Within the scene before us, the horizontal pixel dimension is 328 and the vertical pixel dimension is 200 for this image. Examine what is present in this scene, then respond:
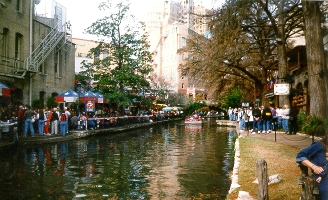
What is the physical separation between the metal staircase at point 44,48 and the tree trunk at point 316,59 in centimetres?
2098

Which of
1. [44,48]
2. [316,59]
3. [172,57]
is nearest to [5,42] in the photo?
[44,48]

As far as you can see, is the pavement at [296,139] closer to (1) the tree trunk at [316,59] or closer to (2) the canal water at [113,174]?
(1) the tree trunk at [316,59]

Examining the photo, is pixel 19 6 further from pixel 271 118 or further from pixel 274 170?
pixel 274 170

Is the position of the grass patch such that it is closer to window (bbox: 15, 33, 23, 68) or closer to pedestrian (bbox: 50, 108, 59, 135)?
pedestrian (bbox: 50, 108, 59, 135)

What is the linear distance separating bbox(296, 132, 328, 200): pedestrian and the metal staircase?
82.8 ft

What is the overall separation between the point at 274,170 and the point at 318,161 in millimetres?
5043

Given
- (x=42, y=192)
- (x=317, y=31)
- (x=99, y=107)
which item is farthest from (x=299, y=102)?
(x=99, y=107)

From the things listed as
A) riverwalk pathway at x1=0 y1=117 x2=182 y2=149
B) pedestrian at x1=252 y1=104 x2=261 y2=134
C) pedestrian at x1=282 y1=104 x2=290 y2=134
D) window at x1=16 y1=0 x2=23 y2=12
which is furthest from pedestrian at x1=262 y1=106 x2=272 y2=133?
window at x1=16 y1=0 x2=23 y2=12

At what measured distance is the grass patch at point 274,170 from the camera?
7.79m

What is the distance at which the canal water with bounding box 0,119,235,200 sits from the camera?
9.22 m

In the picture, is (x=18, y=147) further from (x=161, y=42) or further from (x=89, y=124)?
(x=161, y=42)

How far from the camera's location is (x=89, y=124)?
29062 mm

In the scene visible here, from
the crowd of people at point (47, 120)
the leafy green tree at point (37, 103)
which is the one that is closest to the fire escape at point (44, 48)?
the leafy green tree at point (37, 103)

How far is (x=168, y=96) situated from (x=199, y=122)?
117 ft
